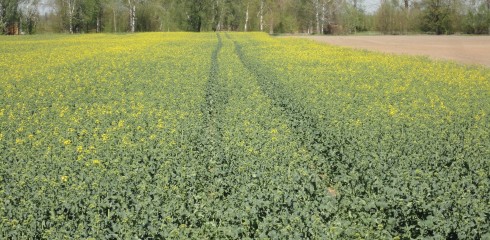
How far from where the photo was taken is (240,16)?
10188 cm

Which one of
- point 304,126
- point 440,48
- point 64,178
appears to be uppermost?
point 440,48

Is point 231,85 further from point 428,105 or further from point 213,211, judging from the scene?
point 213,211

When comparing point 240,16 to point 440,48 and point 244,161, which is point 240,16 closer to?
point 440,48

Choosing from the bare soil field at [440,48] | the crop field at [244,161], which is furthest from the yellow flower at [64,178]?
the bare soil field at [440,48]

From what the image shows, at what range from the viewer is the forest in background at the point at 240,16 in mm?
95188

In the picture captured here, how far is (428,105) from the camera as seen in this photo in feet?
48.8

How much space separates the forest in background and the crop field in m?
77.8

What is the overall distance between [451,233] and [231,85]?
13.0m

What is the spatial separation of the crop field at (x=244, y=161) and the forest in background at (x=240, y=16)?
3062 inches

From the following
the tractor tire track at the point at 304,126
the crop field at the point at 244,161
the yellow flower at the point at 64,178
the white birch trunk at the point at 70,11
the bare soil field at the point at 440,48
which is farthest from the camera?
the white birch trunk at the point at 70,11

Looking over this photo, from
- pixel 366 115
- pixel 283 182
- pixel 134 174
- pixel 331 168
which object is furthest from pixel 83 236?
pixel 366 115

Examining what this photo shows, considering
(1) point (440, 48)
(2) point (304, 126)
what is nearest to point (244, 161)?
(2) point (304, 126)

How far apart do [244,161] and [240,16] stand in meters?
94.2

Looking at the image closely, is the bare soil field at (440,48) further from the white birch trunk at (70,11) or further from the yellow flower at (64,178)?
the white birch trunk at (70,11)
